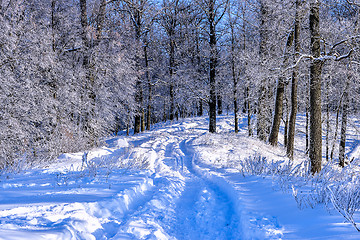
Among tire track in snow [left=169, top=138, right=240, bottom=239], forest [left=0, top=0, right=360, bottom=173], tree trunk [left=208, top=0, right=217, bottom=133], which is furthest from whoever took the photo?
tree trunk [left=208, top=0, right=217, bottom=133]

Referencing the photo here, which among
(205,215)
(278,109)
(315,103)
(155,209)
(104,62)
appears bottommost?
(205,215)

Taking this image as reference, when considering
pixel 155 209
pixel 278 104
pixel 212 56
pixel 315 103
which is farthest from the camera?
pixel 212 56

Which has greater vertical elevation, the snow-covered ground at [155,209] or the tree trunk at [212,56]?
the tree trunk at [212,56]

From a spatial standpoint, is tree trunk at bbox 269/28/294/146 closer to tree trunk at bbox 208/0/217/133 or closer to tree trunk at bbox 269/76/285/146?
tree trunk at bbox 269/76/285/146

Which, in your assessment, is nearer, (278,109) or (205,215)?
(205,215)

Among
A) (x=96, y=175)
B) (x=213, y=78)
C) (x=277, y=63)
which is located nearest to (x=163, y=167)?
(x=96, y=175)

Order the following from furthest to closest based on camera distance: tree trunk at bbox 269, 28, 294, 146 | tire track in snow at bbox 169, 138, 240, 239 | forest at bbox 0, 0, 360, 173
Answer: tree trunk at bbox 269, 28, 294, 146, forest at bbox 0, 0, 360, 173, tire track in snow at bbox 169, 138, 240, 239

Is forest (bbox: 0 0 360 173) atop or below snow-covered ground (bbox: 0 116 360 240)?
atop

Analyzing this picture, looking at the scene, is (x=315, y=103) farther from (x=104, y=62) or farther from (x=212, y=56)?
(x=104, y=62)

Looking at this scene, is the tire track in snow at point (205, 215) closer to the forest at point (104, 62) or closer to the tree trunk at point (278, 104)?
the forest at point (104, 62)

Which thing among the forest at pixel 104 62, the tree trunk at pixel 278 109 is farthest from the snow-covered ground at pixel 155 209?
the tree trunk at pixel 278 109

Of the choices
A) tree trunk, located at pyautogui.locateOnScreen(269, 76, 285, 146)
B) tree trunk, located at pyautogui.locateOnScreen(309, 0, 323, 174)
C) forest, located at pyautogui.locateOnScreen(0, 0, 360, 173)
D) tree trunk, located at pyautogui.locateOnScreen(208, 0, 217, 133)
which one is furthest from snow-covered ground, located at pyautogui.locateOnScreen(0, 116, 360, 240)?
tree trunk, located at pyautogui.locateOnScreen(208, 0, 217, 133)

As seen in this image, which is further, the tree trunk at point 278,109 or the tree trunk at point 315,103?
the tree trunk at point 278,109

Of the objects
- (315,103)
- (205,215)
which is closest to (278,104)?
(315,103)
